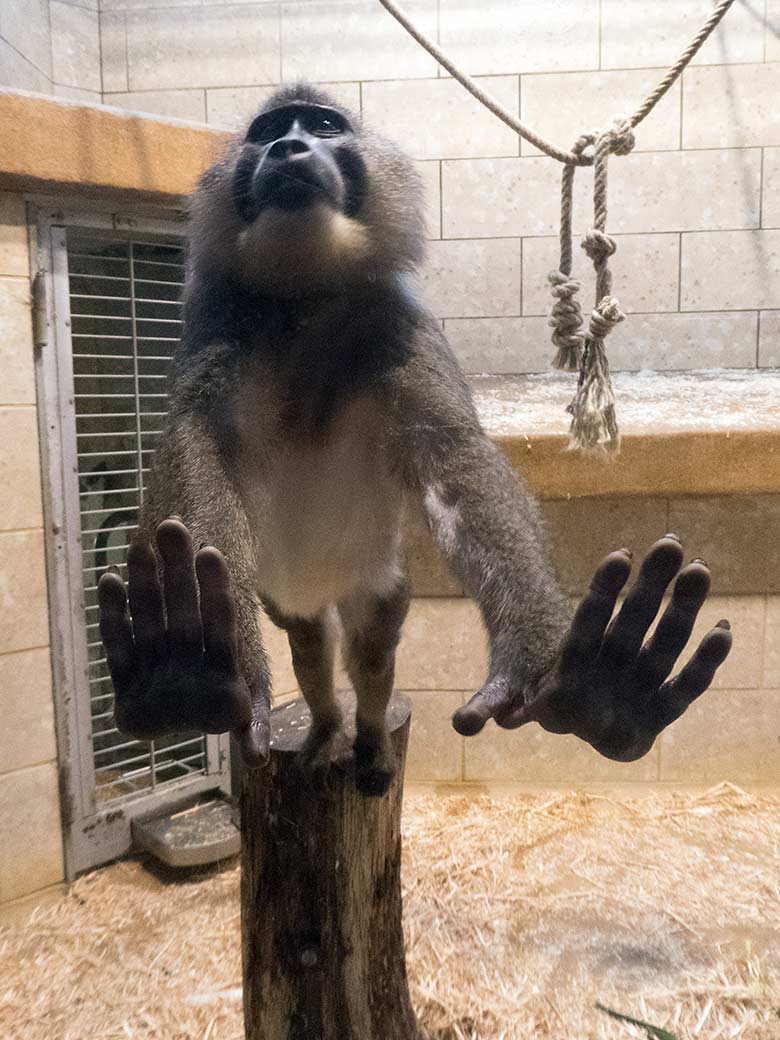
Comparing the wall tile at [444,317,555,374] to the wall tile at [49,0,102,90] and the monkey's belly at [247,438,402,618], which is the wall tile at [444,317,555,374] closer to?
the wall tile at [49,0,102,90]

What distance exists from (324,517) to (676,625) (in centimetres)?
51

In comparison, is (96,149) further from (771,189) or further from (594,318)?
(771,189)

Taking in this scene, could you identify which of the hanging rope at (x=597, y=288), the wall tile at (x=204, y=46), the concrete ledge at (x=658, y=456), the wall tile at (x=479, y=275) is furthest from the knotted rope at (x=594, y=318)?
the wall tile at (x=204, y=46)

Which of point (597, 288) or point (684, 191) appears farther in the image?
point (684, 191)

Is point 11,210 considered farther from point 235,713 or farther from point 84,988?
point 84,988

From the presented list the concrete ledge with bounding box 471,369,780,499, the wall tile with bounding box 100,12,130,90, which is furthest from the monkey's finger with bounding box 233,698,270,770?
Answer: the wall tile with bounding box 100,12,130,90

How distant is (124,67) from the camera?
3.12 meters

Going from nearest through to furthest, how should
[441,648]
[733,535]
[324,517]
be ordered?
[324,517]
[733,535]
[441,648]

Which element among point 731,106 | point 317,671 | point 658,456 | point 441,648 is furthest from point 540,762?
point 731,106

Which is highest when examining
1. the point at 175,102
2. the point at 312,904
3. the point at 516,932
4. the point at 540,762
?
the point at 175,102

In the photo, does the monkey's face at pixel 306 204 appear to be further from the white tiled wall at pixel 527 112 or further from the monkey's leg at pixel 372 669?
the white tiled wall at pixel 527 112

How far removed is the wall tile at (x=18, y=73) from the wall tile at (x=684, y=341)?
211 cm

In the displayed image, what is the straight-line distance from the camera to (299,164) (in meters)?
1.05

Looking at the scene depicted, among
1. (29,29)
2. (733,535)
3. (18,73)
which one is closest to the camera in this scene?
(733,535)
